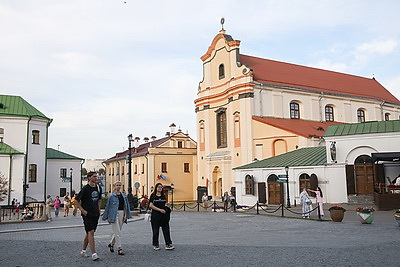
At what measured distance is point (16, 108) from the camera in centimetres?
4006

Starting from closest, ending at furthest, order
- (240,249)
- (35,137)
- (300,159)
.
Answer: (240,249) < (300,159) < (35,137)

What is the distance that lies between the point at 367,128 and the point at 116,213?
19.8 meters

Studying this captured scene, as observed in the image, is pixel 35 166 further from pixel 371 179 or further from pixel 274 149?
pixel 371 179

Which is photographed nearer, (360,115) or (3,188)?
(3,188)

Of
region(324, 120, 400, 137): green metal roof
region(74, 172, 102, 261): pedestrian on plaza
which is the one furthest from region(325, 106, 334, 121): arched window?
region(74, 172, 102, 261): pedestrian on plaza

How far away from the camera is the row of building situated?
25.5 m

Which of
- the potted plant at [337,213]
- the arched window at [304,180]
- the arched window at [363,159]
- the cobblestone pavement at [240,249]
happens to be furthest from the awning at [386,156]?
the cobblestone pavement at [240,249]

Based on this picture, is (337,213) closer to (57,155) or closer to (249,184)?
(249,184)

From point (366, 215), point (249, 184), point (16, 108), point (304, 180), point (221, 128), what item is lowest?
point (366, 215)

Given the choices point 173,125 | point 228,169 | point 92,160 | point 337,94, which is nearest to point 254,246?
point 228,169

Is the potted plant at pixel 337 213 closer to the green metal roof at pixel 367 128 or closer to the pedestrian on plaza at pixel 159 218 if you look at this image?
the pedestrian on plaza at pixel 159 218

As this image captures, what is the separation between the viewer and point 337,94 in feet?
154

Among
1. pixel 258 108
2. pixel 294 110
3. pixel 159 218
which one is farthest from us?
pixel 294 110

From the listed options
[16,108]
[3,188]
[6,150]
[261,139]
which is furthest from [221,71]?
[3,188]
